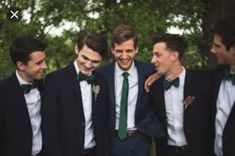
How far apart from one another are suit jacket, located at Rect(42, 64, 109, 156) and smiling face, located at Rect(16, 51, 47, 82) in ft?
0.41

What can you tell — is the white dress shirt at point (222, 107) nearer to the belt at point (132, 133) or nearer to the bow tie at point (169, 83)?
the bow tie at point (169, 83)

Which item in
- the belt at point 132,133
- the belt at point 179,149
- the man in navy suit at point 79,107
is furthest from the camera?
the belt at point 132,133

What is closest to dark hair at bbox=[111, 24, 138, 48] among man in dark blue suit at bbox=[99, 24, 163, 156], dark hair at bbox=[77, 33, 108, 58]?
man in dark blue suit at bbox=[99, 24, 163, 156]

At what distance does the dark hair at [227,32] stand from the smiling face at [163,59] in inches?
23.5

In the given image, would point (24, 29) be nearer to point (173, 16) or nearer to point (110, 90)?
point (173, 16)

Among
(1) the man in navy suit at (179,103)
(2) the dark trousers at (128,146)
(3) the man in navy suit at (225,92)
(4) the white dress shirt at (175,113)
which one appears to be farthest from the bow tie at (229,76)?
(2) the dark trousers at (128,146)

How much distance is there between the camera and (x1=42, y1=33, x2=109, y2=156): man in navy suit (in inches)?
187

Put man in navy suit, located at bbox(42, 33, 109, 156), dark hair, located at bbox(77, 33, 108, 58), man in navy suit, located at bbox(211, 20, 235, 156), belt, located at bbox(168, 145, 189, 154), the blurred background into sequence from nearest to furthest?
1. man in navy suit, located at bbox(211, 20, 235, 156)
2. man in navy suit, located at bbox(42, 33, 109, 156)
3. dark hair, located at bbox(77, 33, 108, 58)
4. belt, located at bbox(168, 145, 189, 154)
5. the blurred background

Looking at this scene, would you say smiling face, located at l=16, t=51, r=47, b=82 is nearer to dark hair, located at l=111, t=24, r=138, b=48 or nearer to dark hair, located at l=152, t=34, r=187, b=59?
dark hair, located at l=111, t=24, r=138, b=48

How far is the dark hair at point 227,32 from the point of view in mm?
4578

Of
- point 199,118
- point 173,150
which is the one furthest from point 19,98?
point 199,118

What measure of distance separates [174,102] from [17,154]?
4.92ft

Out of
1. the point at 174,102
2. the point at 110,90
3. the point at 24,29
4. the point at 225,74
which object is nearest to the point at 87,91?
the point at 110,90

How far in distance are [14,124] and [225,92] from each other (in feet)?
5.97
